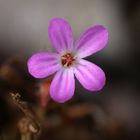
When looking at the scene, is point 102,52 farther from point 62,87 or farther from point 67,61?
point 62,87

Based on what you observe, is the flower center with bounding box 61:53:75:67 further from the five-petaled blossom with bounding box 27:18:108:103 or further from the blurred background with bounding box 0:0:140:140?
the blurred background with bounding box 0:0:140:140

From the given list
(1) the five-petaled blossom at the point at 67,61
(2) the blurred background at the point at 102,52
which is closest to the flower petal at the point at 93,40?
(1) the five-petaled blossom at the point at 67,61

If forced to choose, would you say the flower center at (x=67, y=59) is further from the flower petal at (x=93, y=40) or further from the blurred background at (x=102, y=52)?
the blurred background at (x=102, y=52)

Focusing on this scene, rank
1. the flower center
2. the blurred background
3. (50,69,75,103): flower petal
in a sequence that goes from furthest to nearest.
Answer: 1. the blurred background
2. the flower center
3. (50,69,75,103): flower petal

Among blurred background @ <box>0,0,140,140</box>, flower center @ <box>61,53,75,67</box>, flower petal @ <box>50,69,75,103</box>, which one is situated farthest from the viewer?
blurred background @ <box>0,0,140,140</box>

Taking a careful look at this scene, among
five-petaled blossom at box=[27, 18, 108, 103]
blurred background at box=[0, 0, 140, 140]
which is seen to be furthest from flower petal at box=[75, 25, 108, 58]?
blurred background at box=[0, 0, 140, 140]

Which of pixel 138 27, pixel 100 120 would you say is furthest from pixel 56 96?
pixel 138 27

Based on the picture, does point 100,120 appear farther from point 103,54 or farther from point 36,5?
point 36,5
